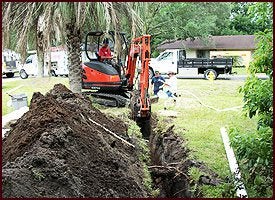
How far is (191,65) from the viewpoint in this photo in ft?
81.7

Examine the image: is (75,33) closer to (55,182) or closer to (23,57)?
(23,57)

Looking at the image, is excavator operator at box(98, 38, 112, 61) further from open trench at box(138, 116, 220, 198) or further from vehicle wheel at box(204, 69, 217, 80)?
vehicle wheel at box(204, 69, 217, 80)

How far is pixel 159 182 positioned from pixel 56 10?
18.1ft

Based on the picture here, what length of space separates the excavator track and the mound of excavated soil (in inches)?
197

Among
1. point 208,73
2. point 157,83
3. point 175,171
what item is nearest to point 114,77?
point 157,83

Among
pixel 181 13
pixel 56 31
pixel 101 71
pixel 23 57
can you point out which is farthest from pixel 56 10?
pixel 181 13

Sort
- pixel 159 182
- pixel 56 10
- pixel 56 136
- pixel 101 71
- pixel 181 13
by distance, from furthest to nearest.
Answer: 1. pixel 181 13
2. pixel 101 71
3. pixel 56 10
4. pixel 159 182
5. pixel 56 136

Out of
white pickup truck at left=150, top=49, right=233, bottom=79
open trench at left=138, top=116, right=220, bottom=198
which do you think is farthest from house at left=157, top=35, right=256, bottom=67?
open trench at left=138, top=116, right=220, bottom=198

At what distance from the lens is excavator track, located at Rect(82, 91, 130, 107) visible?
12305 mm

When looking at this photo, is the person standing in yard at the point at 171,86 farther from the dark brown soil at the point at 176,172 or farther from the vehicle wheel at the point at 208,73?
the vehicle wheel at the point at 208,73

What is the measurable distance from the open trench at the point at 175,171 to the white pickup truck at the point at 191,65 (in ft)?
49.8

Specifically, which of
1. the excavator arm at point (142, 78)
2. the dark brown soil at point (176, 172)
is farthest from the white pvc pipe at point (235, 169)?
the excavator arm at point (142, 78)

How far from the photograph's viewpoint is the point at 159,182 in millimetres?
7105

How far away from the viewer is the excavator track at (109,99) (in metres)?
12.3
